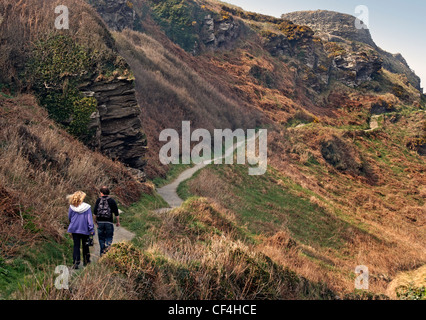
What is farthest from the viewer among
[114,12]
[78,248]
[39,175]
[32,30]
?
[114,12]

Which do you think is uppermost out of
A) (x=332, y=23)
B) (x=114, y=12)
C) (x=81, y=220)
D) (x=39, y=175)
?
(x=332, y=23)

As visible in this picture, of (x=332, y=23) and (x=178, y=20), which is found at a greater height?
(x=332, y=23)

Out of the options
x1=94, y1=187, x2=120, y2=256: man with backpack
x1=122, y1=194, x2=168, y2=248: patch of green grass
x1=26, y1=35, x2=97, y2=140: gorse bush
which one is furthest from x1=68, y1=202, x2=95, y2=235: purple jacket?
x1=26, y1=35, x2=97, y2=140: gorse bush

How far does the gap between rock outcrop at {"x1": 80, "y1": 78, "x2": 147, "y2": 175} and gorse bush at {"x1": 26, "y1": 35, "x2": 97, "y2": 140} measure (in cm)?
60

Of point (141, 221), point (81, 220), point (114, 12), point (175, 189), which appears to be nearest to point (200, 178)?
point (175, 189)

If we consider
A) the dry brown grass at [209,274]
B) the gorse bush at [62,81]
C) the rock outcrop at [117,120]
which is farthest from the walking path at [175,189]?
the dry brown grass at [209,274]

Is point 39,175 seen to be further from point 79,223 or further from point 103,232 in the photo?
point 79,223

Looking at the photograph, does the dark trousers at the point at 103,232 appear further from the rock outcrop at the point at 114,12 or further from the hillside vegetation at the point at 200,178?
the rock outcrop at the point at 114,12

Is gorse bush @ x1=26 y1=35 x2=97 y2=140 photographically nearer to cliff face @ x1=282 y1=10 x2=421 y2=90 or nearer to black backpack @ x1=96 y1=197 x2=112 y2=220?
black backpack @ x1=96 y1=197 x2=112 y2=220

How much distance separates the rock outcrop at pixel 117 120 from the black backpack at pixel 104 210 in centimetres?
826

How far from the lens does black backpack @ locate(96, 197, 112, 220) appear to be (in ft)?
23.2

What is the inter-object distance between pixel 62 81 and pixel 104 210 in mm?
9940

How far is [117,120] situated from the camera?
53.1 feet
